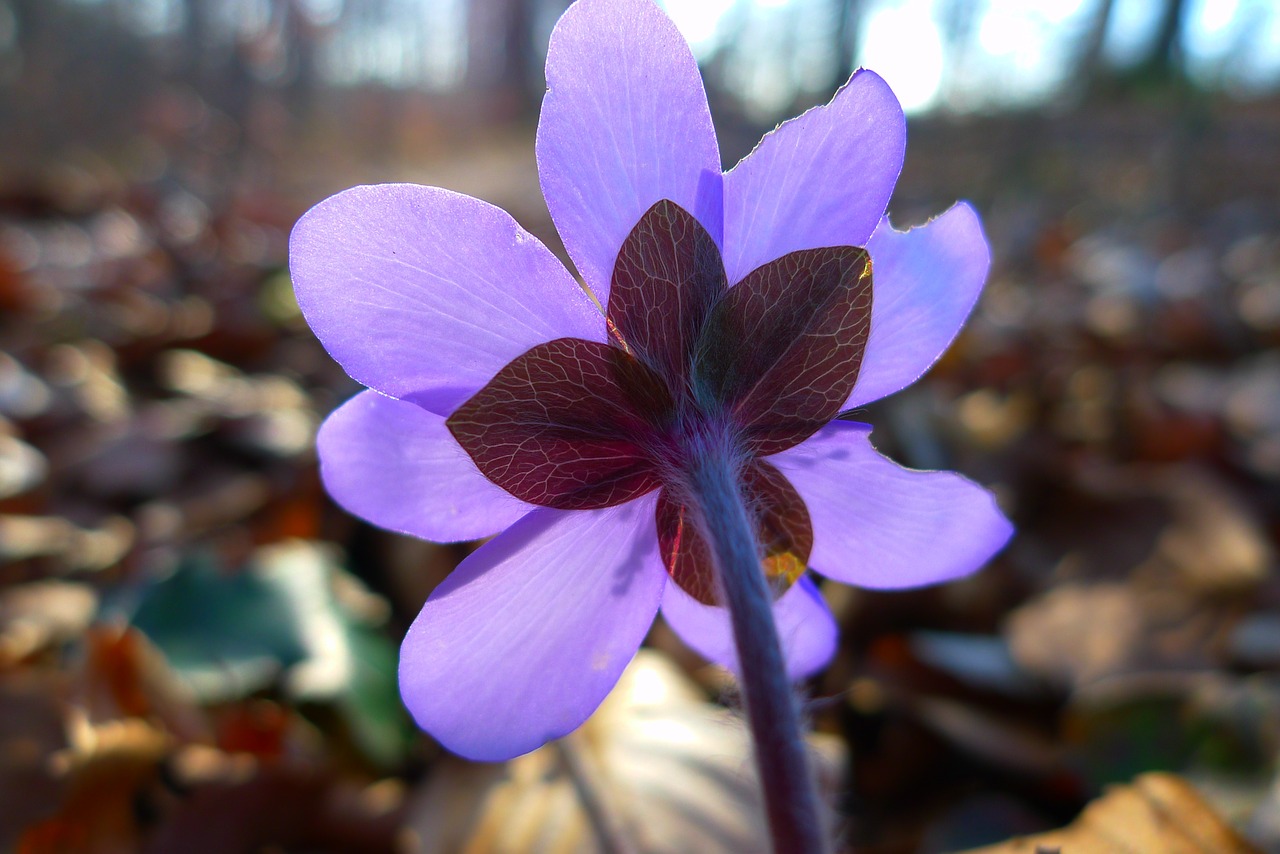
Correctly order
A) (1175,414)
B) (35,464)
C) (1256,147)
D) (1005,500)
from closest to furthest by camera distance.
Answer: (1005,500) → (35,464) → (1175,414) → (1256,147)

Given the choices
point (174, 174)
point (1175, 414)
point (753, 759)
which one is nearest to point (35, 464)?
point (753, 759)

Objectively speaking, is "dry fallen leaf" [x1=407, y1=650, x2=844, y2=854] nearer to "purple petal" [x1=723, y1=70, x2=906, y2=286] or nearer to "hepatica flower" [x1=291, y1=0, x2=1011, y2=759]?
"hepatica flower" [x1=291, y1=0, x2=1011, y2=759]

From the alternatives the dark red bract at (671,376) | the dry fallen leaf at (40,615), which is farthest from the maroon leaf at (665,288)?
the dry fallen leaf at (40,615)

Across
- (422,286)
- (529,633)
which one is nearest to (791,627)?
(529,633)

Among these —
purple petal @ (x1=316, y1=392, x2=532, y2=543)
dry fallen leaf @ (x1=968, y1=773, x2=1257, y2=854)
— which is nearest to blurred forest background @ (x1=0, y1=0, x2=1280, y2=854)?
dry fallen leaf @ (x1=968, y1=773, x2=1257, y2=854)

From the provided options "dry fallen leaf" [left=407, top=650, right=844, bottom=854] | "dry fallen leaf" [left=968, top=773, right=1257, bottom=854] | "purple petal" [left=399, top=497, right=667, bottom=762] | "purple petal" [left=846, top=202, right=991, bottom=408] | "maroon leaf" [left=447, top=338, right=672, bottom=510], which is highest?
"purple petal" [left=846, top=202, right=991, bottom=408]

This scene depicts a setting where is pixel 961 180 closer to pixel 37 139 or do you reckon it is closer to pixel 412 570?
pixel 412 570

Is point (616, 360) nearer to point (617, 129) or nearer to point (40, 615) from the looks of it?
point (617, 129)
